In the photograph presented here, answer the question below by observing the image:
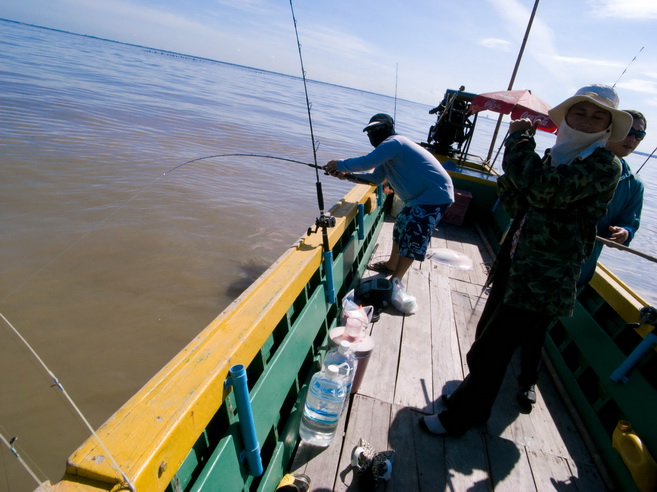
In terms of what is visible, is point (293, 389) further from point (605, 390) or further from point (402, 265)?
point (605, 390)

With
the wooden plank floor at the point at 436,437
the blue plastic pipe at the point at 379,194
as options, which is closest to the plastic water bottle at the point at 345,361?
the wooden plank floor at the point at 436,437

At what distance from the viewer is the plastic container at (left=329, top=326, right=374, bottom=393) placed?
236 centimetres

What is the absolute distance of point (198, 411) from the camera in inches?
47.1

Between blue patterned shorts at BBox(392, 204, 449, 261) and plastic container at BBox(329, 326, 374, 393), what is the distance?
141 centimetres

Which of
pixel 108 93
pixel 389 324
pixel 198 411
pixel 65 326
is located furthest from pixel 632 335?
pixel 108 93

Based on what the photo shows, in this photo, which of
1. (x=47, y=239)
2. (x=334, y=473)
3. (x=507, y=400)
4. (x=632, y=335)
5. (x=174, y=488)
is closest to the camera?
(x=174, y=488)

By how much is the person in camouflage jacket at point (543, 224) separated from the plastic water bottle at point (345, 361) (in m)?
0.60

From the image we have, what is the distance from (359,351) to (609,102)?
1852 millimetres

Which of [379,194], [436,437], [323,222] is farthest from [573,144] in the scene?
[379,194]

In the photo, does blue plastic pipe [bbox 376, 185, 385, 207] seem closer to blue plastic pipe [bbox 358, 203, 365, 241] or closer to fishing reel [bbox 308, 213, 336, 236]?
blue plastic pipe [bbox 358, 203, 365, 241]

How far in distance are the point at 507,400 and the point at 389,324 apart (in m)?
1.09

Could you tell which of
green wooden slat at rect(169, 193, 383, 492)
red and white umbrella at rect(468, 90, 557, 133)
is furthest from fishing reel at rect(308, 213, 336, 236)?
red and white umbrella at rect(468, 90, 557, 133)

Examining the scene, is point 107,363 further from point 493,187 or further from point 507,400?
point 493,187

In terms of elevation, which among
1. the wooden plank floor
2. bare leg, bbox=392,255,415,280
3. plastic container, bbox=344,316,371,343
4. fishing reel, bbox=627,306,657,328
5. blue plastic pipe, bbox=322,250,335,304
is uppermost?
fishing reel, bbox=627,306,657,328
